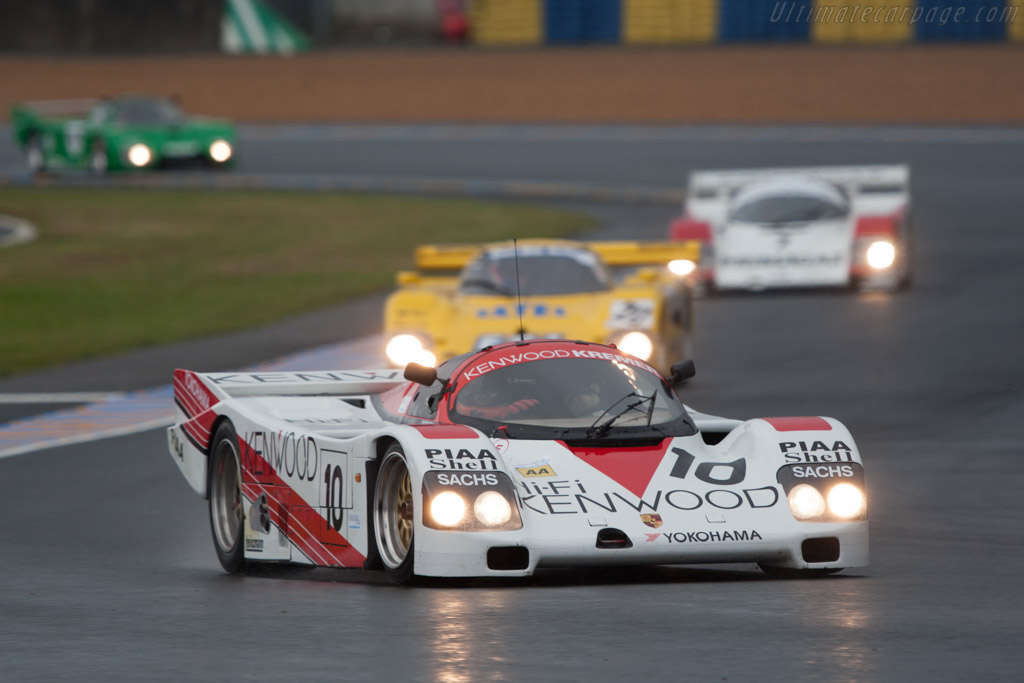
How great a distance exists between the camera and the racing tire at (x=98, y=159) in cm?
4119

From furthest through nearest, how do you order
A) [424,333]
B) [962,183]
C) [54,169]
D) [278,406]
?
[54,169] < [962,183] < [424,333] < [278,406]

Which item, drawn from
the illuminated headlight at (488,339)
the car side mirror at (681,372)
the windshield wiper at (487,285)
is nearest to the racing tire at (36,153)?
the windshield wiper at (487,285)

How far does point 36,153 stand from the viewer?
42438mm

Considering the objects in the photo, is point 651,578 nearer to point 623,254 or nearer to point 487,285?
point 487,285

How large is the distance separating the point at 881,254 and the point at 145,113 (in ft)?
69.5

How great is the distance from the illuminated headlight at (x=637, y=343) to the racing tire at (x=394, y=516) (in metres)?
7.02

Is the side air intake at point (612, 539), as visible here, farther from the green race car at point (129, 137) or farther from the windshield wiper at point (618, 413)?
the green race car at point (129, 137)

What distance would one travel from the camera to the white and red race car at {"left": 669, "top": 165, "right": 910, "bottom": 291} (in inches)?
929

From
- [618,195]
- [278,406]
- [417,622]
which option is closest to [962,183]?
[618,195]

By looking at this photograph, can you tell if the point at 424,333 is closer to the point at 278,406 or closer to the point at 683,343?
the point at 683,343

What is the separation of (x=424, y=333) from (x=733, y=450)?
23.1ft

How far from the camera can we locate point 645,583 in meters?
8.59

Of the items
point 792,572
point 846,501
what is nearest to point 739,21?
point 792,572

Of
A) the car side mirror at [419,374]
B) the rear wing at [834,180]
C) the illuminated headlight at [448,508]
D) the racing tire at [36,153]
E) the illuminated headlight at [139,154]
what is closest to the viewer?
the illuminated headlight at [448,508]
